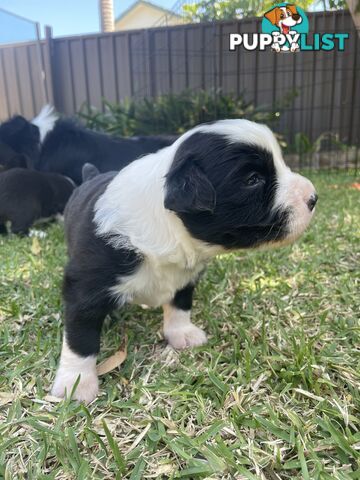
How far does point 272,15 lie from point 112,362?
21.3ft

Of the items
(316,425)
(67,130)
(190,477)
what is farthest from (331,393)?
(67,130)

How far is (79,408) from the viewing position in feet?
4.80

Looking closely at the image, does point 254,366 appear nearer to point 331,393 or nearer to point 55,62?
point 331,393

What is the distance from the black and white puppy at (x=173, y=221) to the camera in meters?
1.45

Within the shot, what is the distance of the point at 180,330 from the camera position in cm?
191

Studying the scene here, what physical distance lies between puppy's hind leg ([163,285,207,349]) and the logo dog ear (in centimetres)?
608

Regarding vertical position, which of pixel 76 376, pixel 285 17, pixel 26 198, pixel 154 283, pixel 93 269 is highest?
pixel 285 17

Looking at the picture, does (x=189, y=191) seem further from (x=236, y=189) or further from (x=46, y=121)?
(x=46, y=121)

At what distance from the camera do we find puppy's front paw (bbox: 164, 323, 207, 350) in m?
1.87

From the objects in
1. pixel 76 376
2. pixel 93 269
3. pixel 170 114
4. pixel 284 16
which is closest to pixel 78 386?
pixel 76 376

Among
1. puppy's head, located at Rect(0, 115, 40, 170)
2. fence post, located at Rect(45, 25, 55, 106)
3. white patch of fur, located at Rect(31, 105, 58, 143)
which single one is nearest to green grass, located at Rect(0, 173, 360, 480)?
puppy's head, located at Rect(0, 115, 40, 170)

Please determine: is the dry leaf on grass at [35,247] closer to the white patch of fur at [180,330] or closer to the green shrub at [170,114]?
the white patch of fur at [180,330]

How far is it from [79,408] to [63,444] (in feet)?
0.61

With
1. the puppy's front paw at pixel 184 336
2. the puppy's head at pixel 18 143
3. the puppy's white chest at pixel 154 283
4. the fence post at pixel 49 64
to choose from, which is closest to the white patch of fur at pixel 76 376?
the puppy's white chest at pixel 154 283
